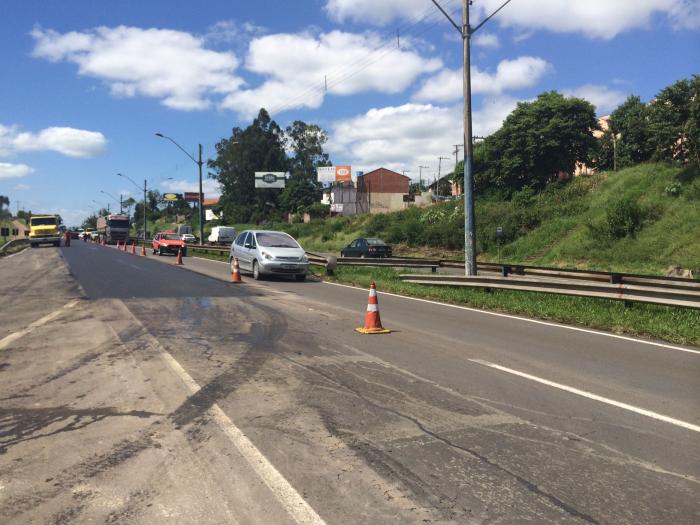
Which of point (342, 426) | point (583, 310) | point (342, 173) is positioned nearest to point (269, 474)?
point (342, 426)

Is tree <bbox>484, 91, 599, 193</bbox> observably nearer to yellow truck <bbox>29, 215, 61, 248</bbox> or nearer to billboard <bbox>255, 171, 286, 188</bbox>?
yellow truck <bbox>29, 215, 61, 248</bbox>

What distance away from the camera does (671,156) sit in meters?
35.4

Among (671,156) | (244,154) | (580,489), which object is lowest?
(580,489)

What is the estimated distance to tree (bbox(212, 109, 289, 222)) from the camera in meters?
91.2

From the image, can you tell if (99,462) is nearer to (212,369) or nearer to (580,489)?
(212,369)

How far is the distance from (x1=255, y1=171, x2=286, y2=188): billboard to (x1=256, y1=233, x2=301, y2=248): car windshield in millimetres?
69298

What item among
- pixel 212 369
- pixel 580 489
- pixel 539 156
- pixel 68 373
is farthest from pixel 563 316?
pixel 539 156

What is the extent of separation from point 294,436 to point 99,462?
143 cm

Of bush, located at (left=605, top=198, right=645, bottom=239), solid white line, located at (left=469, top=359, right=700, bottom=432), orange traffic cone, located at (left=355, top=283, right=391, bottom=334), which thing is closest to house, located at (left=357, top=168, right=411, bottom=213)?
bush, located at (left=605, top=198, right=645, bottom=239)

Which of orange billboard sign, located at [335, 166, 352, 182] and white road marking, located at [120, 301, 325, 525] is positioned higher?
orange billboard sign, located at [335, 166, 352, 182]

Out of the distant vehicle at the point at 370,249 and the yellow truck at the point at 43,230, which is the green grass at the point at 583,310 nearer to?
the distant vehicle at the point at 370,249

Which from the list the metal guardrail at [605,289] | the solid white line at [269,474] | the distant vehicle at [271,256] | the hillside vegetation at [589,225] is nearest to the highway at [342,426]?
the solid white line at [269,474]

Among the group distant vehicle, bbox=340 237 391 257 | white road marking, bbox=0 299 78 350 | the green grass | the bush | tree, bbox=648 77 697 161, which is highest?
tree, bbox=648 77 697 161

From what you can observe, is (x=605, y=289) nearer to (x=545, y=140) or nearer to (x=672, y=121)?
(x=672, y=121)
